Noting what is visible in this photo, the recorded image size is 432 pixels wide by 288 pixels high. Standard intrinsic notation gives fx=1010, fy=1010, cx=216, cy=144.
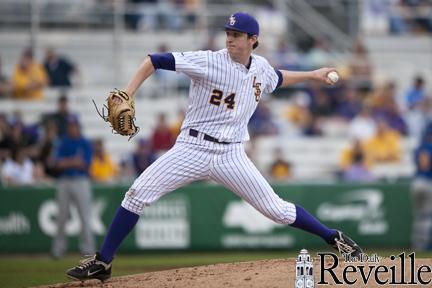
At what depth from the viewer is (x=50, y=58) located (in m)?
18.6

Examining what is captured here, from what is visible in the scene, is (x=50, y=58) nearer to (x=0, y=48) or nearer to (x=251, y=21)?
(x=0, y=48)

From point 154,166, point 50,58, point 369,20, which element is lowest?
point 154,166

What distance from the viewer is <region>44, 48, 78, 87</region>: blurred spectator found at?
61.5 feet

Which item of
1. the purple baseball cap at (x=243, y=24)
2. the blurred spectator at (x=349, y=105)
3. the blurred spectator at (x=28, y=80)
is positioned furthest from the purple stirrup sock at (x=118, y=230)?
the blurred spectator at (x=349, y=105)

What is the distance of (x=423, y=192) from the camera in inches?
659

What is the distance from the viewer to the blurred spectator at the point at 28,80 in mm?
18312

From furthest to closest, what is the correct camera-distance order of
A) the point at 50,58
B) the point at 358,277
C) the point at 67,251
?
the point at 50,58
the point at 67,251
the point at 358,277

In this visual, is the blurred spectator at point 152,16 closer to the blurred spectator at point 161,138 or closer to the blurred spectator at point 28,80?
the blurred spectator at point 28,80

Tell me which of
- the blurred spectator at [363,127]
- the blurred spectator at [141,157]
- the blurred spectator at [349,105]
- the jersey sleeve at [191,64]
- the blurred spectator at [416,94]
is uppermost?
the blurred spectator at [416,94]

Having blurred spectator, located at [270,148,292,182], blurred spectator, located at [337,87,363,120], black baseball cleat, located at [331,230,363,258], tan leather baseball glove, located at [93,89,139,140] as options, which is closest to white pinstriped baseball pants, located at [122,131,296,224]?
tan leather baseball glove, located at [93,89,139,140]

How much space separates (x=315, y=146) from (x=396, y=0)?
5.19m

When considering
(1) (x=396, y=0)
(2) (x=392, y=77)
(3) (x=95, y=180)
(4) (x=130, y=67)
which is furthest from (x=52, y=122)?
(1) (x=396, y=0)

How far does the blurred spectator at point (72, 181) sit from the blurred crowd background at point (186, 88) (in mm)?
1683

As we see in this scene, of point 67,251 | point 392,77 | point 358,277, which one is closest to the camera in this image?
point 358,277
